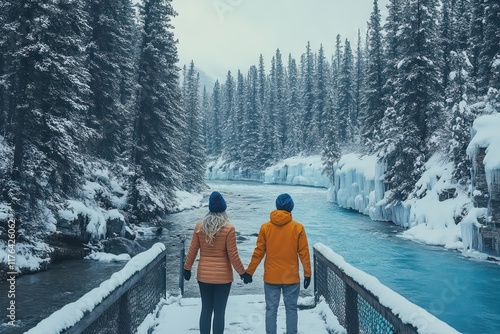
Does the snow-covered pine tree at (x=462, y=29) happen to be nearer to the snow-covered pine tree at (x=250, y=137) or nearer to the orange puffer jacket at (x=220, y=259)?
the orange puffer jacket at (x=220, y=259)

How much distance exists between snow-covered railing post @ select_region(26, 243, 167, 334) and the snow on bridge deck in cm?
31

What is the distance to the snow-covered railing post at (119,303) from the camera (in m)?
3.22

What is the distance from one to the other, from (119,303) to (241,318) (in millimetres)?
2729

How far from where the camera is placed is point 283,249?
17.1ft

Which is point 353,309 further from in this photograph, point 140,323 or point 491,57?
point 491,57

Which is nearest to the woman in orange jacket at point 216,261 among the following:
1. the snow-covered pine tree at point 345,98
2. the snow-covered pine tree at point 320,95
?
the snow-covered pine tree at point 345,98

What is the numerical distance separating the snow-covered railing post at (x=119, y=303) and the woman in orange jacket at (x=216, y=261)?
3.31 ft

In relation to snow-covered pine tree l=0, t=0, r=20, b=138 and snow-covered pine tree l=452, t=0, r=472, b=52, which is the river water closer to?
snow-covered pine tree l=0, t=0, r=20, b=138

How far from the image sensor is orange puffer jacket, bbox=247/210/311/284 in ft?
17.1

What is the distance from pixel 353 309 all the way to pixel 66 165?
1480 centimetres

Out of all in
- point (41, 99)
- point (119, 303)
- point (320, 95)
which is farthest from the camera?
point (320, 95)

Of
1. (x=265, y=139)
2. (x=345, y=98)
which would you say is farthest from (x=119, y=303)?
(x=265, y=139)

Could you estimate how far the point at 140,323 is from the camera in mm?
5973

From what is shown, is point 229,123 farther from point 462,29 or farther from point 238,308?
point 238,308
